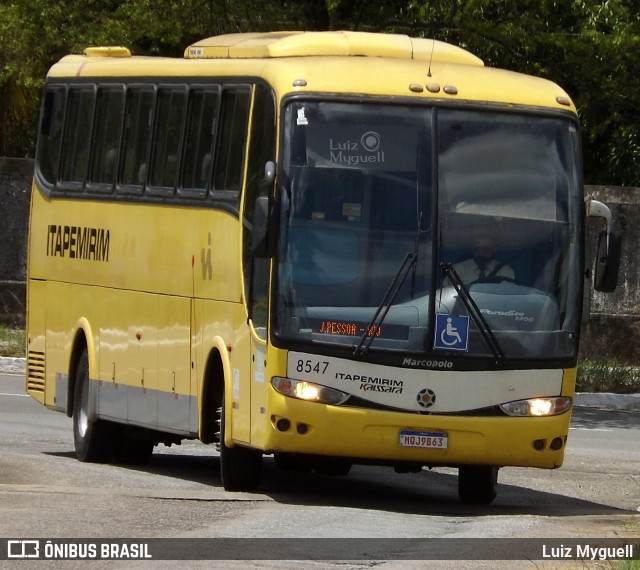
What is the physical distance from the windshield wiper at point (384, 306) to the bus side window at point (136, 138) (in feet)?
12.2

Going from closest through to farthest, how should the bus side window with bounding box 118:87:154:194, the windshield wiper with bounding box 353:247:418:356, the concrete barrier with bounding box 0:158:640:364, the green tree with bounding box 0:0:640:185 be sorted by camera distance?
the windshield wiper with bounding box 353:247:418:356 < the bus side window with bounding box 118:87:154:194 < the green tree with bounding box 0:0:640:185 < the concrete barrier with bounding box 0:158:640:364

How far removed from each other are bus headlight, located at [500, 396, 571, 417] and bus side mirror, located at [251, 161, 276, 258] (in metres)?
1.99

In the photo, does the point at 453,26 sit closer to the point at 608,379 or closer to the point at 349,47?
the point at 608,379

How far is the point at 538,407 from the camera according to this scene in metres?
13.5

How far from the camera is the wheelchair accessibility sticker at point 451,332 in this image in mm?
13242

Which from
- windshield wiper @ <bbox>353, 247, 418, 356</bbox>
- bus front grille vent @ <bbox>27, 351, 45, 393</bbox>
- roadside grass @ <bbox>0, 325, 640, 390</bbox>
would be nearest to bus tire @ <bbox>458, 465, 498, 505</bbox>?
windshield wiper @ <bbox>353, 247, 418, 356</bbox>

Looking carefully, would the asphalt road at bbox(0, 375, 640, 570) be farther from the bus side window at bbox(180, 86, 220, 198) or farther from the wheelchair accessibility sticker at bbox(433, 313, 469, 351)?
the bus side window at bbox(180, 86, 220, 198)

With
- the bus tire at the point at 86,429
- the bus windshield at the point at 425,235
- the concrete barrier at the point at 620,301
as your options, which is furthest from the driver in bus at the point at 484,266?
the concrete barrier at the point at 620,301

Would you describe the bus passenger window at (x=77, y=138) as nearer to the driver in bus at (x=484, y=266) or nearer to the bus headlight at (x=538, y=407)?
the driver in bus at (x=484, y=266)

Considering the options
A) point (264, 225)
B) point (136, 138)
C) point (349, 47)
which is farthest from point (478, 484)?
point (136, 138)

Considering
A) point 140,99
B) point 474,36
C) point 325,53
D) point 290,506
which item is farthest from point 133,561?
point 474,36

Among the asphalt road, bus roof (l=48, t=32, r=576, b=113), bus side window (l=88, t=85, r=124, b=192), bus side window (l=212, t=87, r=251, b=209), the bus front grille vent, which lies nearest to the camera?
the asphalt road

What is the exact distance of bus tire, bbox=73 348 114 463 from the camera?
17109 millimetres

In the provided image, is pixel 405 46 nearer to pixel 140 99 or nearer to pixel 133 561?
pixel 140 99
